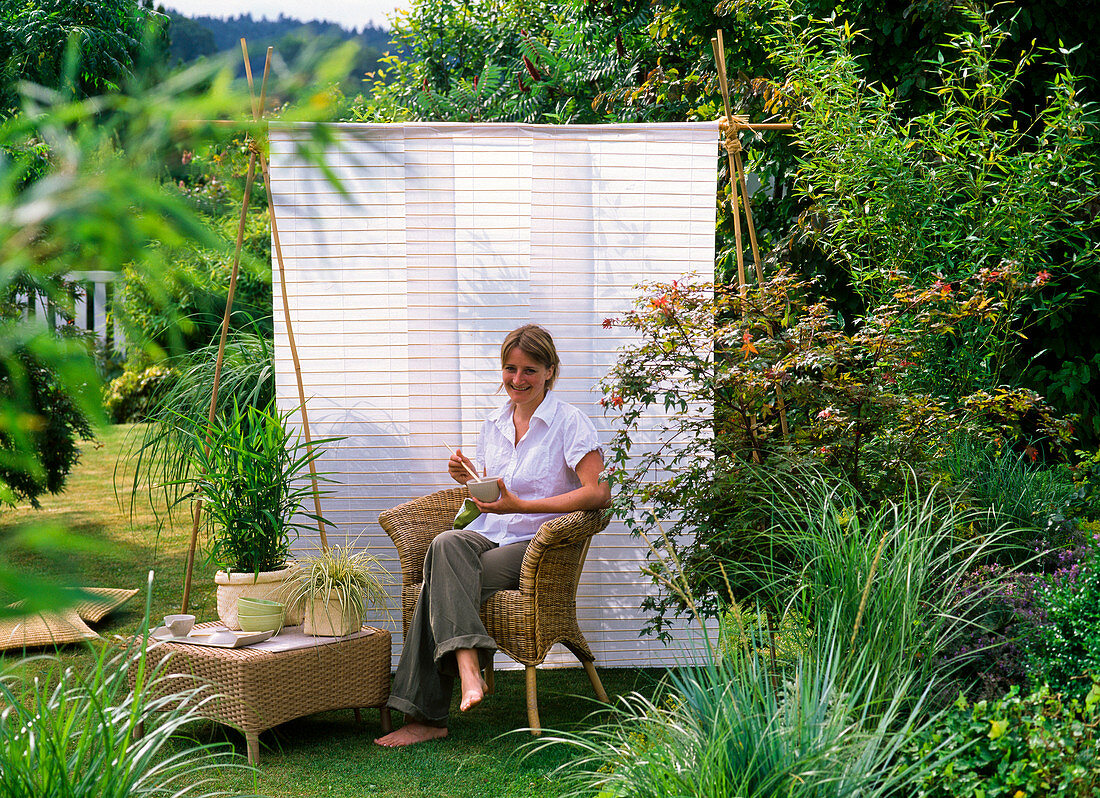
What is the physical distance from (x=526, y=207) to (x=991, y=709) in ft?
8.22

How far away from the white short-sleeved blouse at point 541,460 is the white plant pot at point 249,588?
674 mm

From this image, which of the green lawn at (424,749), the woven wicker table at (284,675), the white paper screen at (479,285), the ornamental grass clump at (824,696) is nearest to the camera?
the ornamental grass clump at (824,696)

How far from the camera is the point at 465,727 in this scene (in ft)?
10.3

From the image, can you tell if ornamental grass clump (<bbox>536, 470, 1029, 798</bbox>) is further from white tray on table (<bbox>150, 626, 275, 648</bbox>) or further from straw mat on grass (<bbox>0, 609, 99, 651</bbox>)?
straw mat on grass (<bbox>0, 609, 99, 651</bbox>)

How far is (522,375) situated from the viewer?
132 inches

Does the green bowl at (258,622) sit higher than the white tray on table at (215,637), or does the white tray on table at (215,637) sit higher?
→ the green bowl at (258,622)

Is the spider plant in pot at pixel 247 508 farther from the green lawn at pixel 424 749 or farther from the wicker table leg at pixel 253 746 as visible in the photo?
the wicker table leg at pixel 253 746

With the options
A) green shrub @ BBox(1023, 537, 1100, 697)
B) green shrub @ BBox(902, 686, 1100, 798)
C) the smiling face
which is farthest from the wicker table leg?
green shrub @ BBox(1023, 537, 1100, 697)

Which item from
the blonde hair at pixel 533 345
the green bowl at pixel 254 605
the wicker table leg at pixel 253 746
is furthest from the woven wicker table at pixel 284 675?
the blonde hair at pixel 533 345

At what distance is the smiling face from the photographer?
11.0 feet

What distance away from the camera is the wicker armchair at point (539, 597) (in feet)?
9.96

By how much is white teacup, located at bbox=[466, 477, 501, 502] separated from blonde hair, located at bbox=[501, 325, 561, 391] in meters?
0.49

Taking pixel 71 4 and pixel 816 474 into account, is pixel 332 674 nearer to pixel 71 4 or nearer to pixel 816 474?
pixel 816 474

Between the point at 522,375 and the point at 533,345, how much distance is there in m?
0.11
